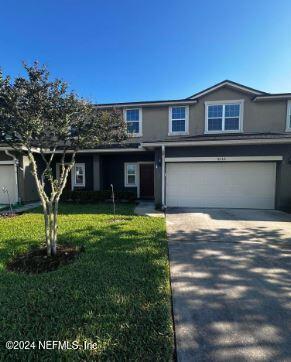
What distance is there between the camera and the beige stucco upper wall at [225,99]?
11.7m

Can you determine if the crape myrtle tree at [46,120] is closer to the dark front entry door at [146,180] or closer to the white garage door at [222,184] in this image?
the white garage door at [222,184]

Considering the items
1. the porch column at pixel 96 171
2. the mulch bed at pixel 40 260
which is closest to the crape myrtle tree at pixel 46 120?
the mulch bed at pixel 40 260

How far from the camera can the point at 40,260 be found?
4176 millimetres

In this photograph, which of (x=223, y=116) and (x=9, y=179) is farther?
(x=223, y=116)

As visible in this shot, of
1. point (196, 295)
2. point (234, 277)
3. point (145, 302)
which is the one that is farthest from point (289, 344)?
point (145, 302)

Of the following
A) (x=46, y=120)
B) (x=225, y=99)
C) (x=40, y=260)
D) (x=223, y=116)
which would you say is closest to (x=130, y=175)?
(x=223, y=116)

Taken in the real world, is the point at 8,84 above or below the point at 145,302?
above

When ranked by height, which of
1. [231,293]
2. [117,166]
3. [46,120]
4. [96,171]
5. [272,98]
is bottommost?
[231,293]

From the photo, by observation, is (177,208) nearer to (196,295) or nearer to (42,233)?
(42,233)

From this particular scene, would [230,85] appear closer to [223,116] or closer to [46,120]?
[223,116]

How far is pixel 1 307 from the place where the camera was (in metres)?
2.79

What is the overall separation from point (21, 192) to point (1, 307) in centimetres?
982

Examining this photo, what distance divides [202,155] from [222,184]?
176 centimetres

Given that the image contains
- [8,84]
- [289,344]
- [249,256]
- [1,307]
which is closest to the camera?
[289,344]
